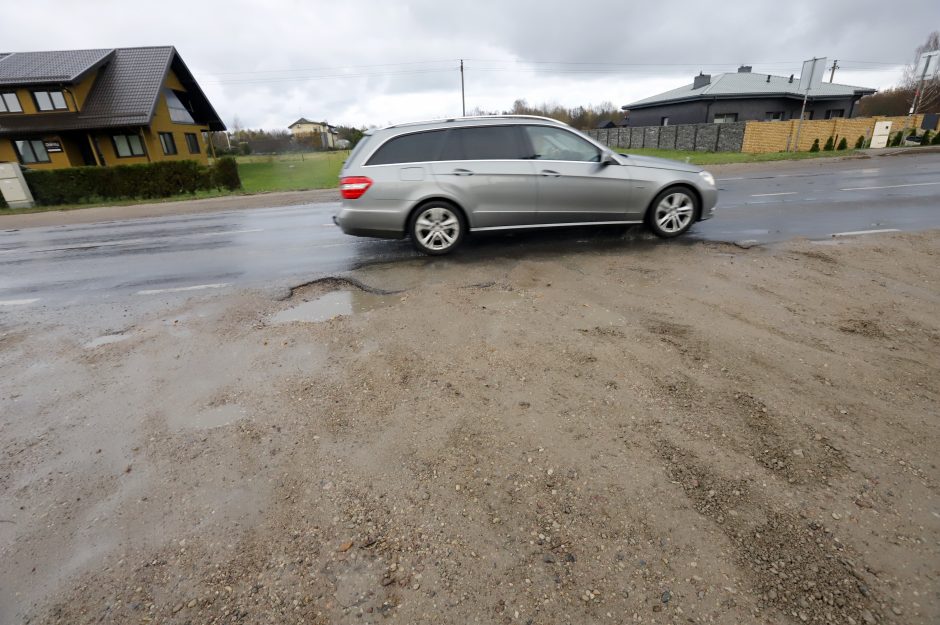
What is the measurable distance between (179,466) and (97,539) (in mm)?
537

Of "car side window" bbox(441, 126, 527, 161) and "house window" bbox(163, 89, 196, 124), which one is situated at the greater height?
"house window" bbox(163, 89, 196, 124)

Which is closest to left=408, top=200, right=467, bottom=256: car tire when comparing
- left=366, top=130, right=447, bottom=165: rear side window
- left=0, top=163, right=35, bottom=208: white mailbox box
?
left=366, top=130, right=447, bottom=165: rear side window

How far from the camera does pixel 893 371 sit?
3.36 meters

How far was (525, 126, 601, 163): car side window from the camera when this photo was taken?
642cm

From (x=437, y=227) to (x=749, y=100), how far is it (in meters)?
38.8

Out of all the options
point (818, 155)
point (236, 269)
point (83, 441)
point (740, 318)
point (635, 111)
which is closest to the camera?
point (83, 441)

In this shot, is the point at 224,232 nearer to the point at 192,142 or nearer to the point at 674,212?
the point at 674,212

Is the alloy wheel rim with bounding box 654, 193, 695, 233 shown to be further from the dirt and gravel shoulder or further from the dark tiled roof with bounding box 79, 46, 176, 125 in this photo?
the dark tiled roof with bounding box 79, 46, 176, 125

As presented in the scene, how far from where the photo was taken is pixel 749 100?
35.3 meters

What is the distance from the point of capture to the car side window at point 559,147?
6418 millimetres

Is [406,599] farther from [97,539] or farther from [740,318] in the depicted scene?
[740,318]

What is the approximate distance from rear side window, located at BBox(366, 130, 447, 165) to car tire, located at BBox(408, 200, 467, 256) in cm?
64

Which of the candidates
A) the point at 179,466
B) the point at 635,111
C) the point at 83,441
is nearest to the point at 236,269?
the point at 83,441

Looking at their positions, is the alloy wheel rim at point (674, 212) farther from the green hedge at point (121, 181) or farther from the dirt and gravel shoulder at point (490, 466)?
the green hedge at point (121, 181)
